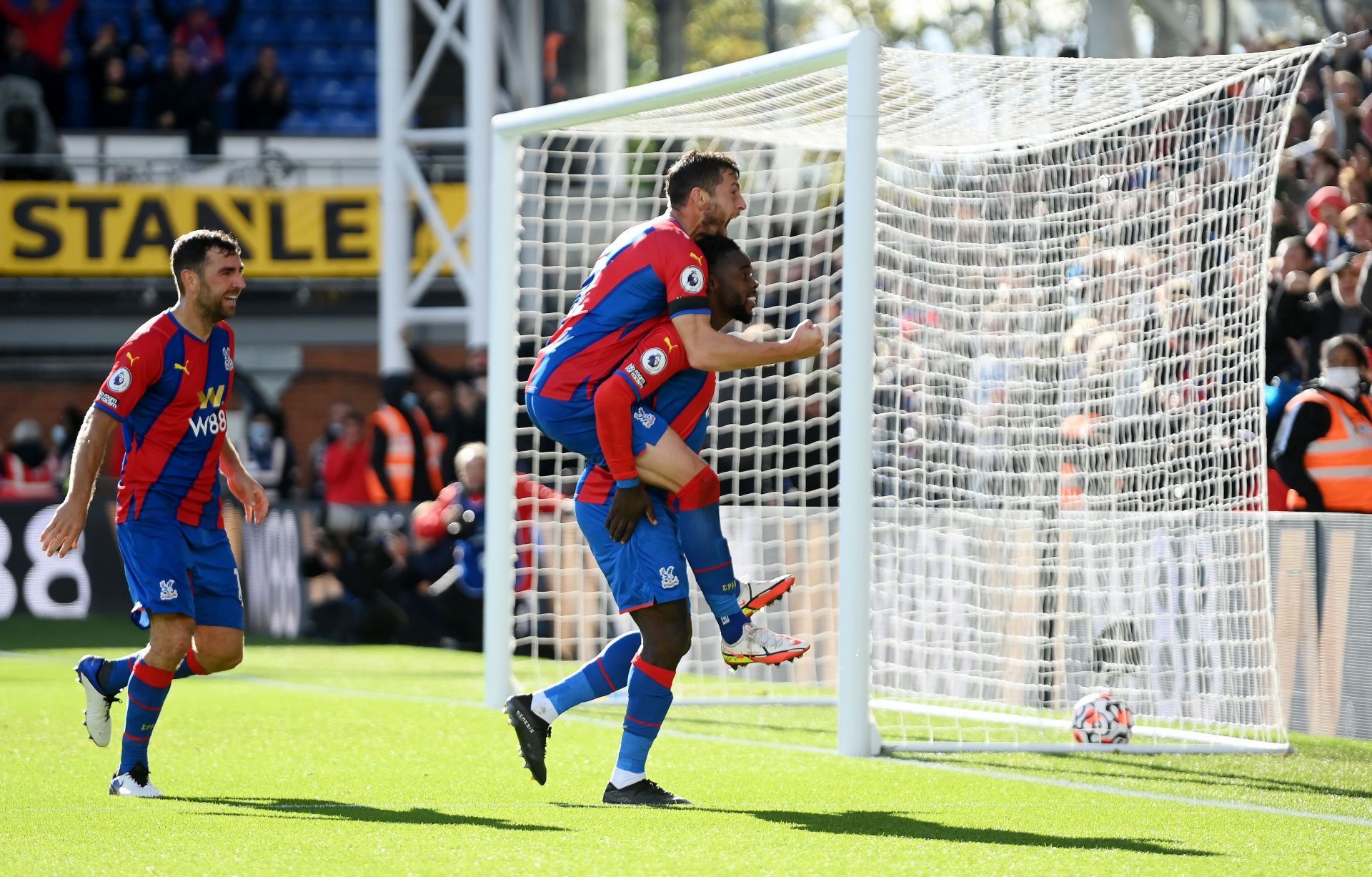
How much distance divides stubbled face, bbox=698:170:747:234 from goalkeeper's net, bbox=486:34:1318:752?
1.17 m

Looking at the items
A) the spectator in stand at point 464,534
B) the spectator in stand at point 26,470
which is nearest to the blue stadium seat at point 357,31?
the spectator in stand at point 26,470

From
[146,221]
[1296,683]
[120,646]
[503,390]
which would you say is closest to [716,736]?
[503,390]

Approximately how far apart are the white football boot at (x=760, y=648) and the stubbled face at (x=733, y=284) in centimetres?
105

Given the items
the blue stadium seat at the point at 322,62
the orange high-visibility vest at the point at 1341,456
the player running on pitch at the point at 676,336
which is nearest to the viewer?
the player running on pitch at the point at 676,336

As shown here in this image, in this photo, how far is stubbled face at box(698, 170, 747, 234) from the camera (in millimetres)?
6031

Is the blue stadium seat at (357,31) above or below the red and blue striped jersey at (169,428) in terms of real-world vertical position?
above

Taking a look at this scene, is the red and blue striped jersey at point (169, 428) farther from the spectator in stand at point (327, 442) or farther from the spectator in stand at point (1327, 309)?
the spectator in stand at point (327, 442)

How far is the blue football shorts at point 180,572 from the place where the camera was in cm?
619

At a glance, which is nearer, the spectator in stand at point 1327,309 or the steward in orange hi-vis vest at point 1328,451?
the steward in orange hi-vis vest at point 1328,451

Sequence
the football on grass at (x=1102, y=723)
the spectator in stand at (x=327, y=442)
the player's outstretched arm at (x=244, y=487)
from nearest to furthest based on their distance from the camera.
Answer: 1. the player's outstretched arm at (x=244, y=487)
2. the football on grass at (x=1102, y=723)
3. the spectator in stand at (x=327, y=442)

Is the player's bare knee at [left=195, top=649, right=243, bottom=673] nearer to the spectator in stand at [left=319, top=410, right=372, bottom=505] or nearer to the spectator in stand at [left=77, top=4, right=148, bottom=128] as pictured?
the spectator in stand at [left=319, top=410, right=372, bottom=505]

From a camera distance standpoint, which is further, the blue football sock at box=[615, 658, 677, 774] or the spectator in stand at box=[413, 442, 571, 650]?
the spectator in stand at box=[413, 442, 571, 650]

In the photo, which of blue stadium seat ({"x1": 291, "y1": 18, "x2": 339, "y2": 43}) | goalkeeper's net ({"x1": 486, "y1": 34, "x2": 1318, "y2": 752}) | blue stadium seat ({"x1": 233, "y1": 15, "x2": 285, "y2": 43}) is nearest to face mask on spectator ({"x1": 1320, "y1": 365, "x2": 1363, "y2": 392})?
goalkeeper's net ({"x1": 486, "y1": 34, "x2": 1318, "y2": 752})

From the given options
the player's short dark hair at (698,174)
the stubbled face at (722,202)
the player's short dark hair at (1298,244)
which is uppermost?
the player's short dark hair at (1298,244)
